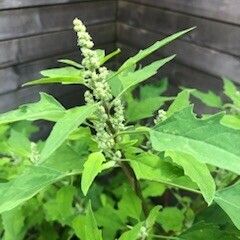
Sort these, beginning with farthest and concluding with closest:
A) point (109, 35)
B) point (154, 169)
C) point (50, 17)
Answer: point (109, 35) → point (50, 17) → point (154, 169)

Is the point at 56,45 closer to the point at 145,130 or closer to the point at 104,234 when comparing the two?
the point at 104,234

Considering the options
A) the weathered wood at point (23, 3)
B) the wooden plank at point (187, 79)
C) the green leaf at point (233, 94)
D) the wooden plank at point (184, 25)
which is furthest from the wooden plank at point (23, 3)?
the green leaf at point (233, 94)

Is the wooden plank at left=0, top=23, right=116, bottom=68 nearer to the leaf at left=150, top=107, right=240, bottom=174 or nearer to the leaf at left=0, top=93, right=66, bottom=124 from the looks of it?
the leaf at left=0, top=93, right=66, bottom=124

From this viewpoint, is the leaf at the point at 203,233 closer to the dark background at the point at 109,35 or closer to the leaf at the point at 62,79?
the leaf at the point at 62,79

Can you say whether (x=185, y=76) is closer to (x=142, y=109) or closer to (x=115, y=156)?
(x=142, y=109)

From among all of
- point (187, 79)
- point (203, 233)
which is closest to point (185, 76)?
point (187, 79)

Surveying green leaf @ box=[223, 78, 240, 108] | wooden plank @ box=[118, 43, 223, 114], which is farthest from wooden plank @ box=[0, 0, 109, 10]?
green leaf @ box=[223, 78, 240, 108]
